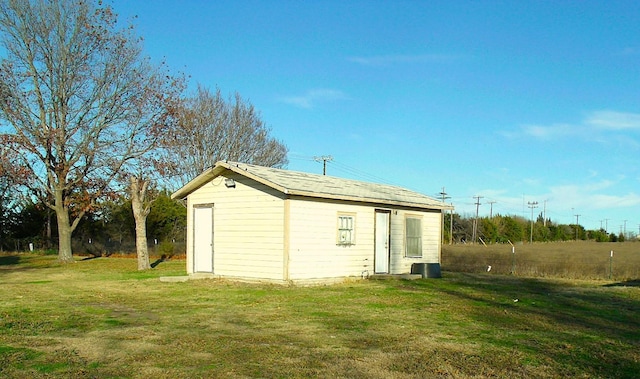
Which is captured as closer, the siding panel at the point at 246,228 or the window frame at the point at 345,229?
the siding panel at the point at 246,228

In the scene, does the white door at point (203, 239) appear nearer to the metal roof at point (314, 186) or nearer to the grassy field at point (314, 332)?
the metal roof at point (314, 186)

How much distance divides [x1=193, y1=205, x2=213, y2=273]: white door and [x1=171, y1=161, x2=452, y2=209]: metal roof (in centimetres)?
88

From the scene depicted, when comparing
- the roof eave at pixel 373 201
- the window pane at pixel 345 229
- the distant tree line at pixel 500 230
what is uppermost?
the roof eave at pixel 373 201

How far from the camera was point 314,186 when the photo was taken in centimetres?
1755

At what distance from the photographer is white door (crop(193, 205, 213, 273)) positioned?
60.8ft

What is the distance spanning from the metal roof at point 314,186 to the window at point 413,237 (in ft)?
1.98

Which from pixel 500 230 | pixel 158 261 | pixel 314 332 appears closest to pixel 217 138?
pixel 158 261

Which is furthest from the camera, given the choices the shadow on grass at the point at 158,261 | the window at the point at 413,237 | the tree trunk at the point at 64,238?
the tree trunk at the point at 64,238

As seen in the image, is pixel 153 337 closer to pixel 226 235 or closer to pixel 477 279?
pixel 226 235

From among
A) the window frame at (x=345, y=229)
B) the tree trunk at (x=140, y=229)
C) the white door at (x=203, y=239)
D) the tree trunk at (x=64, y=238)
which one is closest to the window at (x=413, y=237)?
the window frame at (x=345, y=229)

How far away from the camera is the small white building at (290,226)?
1652cm

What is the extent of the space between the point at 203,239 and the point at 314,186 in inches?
159

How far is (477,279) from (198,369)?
15.1 meters

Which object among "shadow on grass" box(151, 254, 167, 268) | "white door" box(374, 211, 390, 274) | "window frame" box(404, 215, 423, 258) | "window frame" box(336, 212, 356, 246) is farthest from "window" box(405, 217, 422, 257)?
"shadow on grass" box(151, 254, 167, 268)
